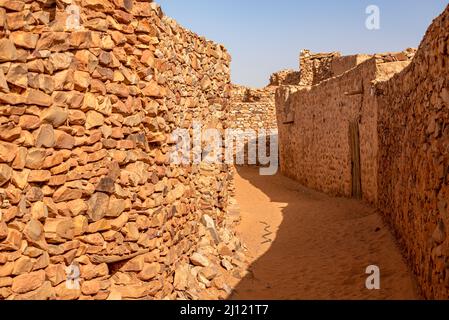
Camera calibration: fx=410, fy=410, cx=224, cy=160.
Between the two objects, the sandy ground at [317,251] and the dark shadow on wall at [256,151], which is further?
the dark shadow on wall at [256,151]

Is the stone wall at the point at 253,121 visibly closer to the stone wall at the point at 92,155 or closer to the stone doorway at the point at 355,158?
the stone doorway at the point at 355,158

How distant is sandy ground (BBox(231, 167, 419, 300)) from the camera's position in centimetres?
657

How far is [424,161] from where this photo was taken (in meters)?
5.27

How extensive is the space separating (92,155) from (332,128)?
10217 millimetres

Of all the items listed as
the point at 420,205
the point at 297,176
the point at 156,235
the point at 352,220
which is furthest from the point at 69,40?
the point at 297,176

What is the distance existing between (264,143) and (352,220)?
12.4 metres

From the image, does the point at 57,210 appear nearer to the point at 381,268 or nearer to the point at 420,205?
the point at 420,205

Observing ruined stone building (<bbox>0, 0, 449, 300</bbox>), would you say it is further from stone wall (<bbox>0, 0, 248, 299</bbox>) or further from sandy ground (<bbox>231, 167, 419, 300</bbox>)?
sandy ground (<bbox>231, 167, 419, 300</bbox>)

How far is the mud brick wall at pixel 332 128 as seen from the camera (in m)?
10.7

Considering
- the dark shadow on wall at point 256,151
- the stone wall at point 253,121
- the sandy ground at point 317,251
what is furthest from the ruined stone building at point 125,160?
the stone wall at point 253,121

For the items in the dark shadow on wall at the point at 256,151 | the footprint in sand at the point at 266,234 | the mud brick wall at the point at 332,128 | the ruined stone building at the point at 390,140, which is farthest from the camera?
the dark shadow on wall at the point at 256,151

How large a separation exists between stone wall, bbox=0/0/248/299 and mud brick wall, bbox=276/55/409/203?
6019mm

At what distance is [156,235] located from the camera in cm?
557

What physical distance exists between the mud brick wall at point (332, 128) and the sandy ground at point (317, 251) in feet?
2.97
